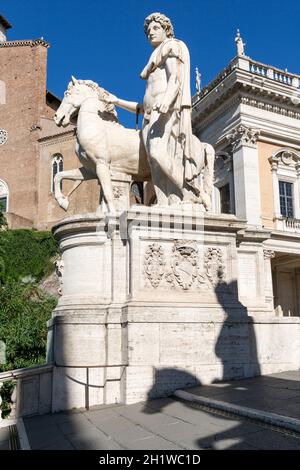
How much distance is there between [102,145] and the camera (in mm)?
7734

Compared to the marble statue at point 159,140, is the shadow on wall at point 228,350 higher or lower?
lower

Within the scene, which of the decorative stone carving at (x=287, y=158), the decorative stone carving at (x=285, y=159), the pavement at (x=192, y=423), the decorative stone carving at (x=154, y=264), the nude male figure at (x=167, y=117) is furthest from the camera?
the decorative stone carving at (x=287, y=158)

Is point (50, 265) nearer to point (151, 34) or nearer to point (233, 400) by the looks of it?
point (151, 34)

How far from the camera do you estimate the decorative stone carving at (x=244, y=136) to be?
2694cm

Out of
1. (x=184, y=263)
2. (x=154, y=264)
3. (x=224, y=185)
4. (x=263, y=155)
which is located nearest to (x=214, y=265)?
(x=184, y=263)

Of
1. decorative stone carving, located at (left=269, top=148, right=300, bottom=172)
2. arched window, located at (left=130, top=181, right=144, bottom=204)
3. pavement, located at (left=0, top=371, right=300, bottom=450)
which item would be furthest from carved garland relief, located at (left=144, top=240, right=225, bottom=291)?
decorative stone carving, located at (left=269, top=148, right=300, bottom=172)

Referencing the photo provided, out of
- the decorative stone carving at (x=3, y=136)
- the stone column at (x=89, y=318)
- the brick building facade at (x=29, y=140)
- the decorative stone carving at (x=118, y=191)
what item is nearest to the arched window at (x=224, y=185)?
the brick building facade at (x=29, y=140)

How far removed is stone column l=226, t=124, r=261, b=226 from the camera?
85.7 feet

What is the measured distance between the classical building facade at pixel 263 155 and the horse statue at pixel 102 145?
1836 centimetres

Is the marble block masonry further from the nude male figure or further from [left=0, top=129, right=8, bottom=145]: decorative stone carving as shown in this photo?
[left=0, top=129, right=8, bottom=145]: decorative stone carving

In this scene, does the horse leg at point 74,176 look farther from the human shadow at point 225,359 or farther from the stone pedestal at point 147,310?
the human shadow at point 225,359

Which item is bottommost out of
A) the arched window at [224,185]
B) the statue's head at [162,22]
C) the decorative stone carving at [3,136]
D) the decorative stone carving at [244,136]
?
the statue's head at [162,22]

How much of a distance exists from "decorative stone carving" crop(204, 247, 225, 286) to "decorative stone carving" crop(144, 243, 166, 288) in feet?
2.41
